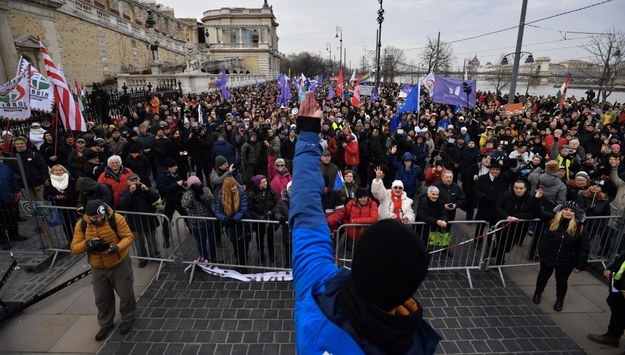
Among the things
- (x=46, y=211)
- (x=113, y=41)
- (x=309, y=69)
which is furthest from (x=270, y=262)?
(x=309, y=69)

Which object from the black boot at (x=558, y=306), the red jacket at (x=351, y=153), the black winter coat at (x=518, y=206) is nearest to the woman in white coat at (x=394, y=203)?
the black winter coat at (x=518, y=206)

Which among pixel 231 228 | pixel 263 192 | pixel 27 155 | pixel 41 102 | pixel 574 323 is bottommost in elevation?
pixel 574 323

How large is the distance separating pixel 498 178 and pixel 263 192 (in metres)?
4.73

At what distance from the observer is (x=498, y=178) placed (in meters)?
6.80

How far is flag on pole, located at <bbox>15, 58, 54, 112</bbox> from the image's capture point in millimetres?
6934

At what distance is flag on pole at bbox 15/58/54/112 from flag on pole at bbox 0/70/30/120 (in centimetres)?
7

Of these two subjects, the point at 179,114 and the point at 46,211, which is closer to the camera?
the point at 46,211

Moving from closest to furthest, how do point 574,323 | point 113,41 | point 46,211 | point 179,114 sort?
point 574,323, point 46,211, point 179,114, point 113,41

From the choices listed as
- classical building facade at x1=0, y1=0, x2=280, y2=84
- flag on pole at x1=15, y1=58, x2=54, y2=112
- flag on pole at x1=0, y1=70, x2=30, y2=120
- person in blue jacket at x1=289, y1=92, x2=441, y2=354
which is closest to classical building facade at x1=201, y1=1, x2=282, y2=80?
classical building facade at x1=0, y1=0, x2=280, y2=84

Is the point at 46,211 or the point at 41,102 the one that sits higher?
the point at 41,102

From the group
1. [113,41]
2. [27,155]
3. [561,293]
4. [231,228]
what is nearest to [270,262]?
[231,228]

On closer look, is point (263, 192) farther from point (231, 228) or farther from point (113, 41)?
point (113, 41)

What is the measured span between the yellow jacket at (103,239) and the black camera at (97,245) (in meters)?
0.11

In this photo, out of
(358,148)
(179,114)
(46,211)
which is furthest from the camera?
(179,114)
